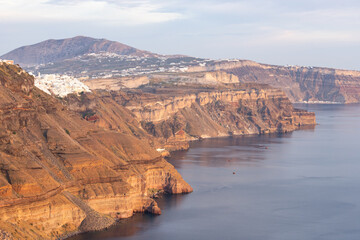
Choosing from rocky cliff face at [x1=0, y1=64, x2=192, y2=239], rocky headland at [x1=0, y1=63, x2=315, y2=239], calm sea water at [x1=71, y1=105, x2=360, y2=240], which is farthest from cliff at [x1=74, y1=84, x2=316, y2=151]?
rocky cliff face at [x1=0, y1=64, x2=192, y2=239]

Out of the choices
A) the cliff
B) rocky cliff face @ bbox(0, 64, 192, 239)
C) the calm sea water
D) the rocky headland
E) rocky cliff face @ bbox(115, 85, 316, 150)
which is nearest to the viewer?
rocky cliff face @ bbox(0, 64, 192, 239)

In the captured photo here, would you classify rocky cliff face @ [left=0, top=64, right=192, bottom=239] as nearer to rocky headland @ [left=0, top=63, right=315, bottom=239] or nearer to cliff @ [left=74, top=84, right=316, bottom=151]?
rocky headland @ [left=0, top=63, right=315, bottom=239]

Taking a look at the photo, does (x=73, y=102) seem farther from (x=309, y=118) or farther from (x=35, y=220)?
(x=309, y=118)

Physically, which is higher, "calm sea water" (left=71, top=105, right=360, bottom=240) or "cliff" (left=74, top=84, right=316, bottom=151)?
"cliff" (left=74, top=84, right=316, bottom=151)

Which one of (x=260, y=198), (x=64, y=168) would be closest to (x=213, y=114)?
(x=260, y=198)

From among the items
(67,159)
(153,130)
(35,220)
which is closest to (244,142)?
(153,130)

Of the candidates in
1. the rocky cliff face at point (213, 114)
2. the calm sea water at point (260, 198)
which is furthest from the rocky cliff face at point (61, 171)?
the rocky cliff face at point (213, 114)

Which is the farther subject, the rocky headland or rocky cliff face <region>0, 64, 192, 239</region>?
the rocky headland
